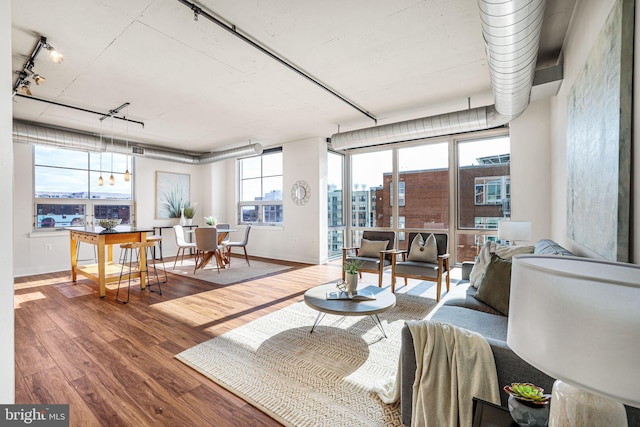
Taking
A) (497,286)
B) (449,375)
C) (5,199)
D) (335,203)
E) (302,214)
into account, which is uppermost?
(335,203)

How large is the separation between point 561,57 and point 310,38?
8.47 feet

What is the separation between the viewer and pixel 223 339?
2.82m

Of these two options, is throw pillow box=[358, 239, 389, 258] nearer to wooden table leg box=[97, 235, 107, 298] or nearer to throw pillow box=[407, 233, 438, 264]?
throw pillow box=[407, 233, 438, 264]

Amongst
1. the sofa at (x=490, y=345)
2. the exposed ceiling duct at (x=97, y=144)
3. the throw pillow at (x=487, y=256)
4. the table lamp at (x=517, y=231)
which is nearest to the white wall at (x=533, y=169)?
the table lamp at (x=517, y=231)

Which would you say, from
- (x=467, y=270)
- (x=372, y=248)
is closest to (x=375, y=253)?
(x=372, y=248)

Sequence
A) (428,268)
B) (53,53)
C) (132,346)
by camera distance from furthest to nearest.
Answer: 1. (428,268)
2. (53,53)
3. (132,346)

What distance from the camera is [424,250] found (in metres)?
4.15

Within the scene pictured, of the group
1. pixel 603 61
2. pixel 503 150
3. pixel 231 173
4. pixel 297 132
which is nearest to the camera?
pixel 603 61

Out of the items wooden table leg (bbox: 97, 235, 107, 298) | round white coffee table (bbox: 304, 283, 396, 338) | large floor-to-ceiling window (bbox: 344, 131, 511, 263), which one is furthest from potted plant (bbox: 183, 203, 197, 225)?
round white coffee table (bbox: 304, 283, 396, 338)

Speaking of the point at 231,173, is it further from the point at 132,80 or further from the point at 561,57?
the point at 561,57

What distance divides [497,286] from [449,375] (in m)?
1.17

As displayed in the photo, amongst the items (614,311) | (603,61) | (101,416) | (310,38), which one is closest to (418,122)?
(310,38)

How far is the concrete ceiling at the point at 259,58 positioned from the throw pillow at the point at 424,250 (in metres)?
2.07

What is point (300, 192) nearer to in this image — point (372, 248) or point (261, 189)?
point (261, 189)
